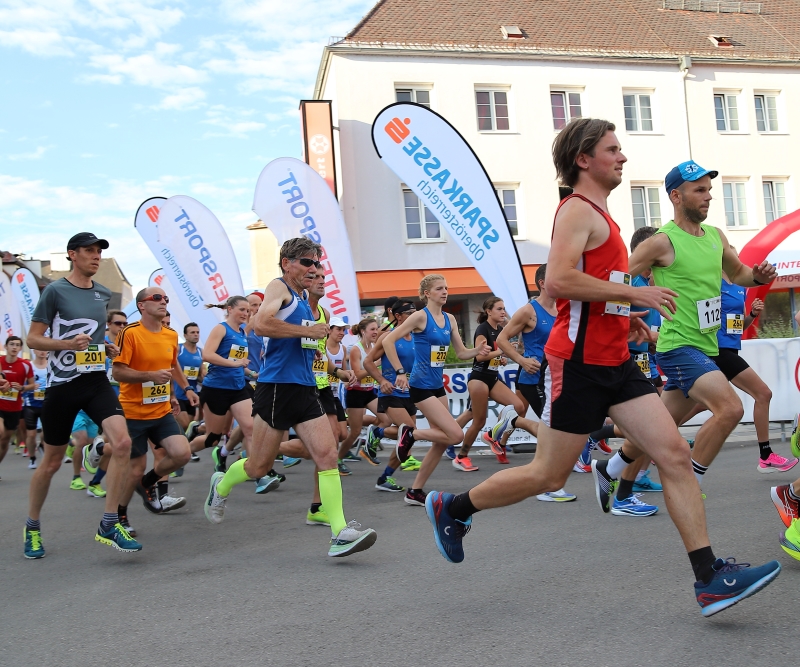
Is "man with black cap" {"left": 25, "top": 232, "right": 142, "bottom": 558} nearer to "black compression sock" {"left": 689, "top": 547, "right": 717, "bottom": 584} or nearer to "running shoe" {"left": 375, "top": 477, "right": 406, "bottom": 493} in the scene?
"running shoe" {"left": 375, "top": 477, "right": 406, "bottom": 493}

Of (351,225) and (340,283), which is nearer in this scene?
(340,283)

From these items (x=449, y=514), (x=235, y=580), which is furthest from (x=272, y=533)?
(x=449, y=514)

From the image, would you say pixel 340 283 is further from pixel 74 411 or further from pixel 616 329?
pixel 616 329

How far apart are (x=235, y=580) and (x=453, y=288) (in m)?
21.8

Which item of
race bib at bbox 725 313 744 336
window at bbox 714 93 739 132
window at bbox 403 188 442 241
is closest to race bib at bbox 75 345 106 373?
race bib at bbox 725 313 744 336

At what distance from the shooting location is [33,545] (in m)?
6.03

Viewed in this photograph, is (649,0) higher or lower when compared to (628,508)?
higher

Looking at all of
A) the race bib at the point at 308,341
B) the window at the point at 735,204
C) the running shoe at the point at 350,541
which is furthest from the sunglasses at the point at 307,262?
the window at the point at 735,204

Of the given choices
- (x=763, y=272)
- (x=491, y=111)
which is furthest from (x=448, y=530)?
(x=491, y=111)

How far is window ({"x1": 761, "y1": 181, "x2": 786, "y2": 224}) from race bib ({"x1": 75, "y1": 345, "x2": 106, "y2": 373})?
93.5 ft

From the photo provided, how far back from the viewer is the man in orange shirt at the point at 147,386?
261 inches

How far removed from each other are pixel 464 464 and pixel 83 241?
5308mm

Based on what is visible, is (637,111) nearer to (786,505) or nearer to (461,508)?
(786,505)

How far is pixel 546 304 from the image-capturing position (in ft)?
26.5
